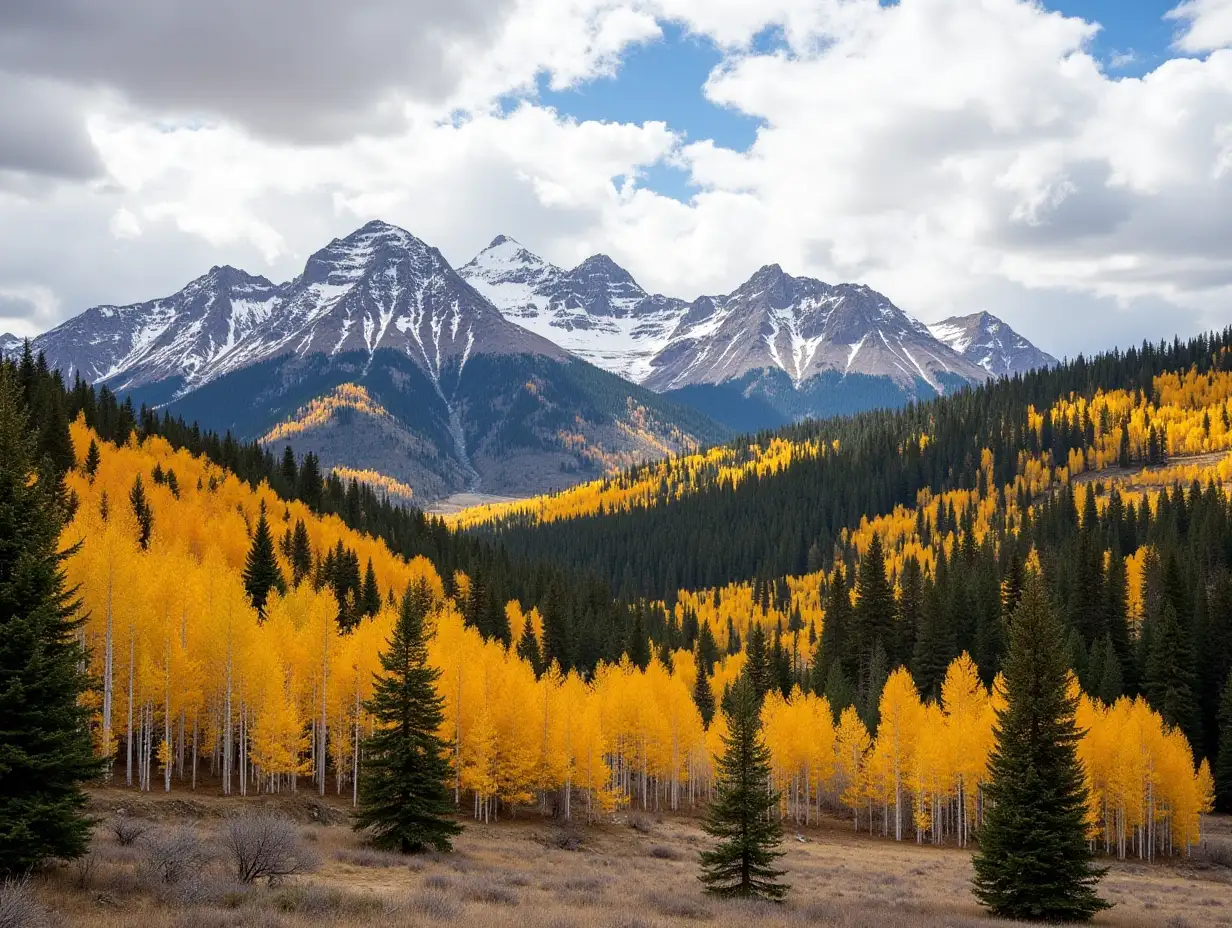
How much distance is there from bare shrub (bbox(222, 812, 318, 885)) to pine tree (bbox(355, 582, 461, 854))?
1095cm

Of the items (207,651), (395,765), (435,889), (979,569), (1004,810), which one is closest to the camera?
(435,889)

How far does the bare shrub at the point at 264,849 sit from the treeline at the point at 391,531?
6058 centimetres

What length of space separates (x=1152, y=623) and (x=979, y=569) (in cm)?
2340

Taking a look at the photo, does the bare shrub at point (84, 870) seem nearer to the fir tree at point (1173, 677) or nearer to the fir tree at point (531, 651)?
the fir tree at point (531, 651)

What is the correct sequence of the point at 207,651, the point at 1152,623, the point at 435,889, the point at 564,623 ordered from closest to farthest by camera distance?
the point at 435,889
the point at 207,651
the point at 1152,623
the point at 564,623

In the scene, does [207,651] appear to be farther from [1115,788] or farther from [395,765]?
[1115,788]

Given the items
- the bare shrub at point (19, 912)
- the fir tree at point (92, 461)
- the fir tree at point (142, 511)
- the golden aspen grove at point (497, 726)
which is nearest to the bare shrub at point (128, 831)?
the bare shrub at point (19, 912)

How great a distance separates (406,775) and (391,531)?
10340 cm

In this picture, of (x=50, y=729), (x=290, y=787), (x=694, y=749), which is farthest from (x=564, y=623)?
(x=50, y=729)

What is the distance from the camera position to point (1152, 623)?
83.4 metres

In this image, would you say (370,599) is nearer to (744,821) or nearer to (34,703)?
(744,821)

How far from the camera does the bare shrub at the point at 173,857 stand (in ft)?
71.3

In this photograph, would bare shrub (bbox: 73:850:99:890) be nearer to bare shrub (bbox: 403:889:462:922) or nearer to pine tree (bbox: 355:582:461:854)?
bare shrub (bbox: 403:889:462:922)

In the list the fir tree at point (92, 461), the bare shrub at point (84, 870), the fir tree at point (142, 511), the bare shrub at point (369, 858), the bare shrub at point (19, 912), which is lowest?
the bare shrub at point (369, 858)
